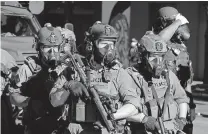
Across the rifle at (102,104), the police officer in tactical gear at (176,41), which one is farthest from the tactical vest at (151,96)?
the police officer in tactical gear at (176,41)

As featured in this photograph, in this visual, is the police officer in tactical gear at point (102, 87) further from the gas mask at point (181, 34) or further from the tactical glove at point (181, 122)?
the gas mask at point (181, 34)

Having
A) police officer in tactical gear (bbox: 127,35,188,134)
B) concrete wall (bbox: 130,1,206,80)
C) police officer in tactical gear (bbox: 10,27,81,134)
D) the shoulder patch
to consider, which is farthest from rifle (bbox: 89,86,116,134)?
concrete wall (bbox: 130,1,206,80)

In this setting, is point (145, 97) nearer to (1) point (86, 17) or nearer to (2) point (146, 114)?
(2) point (146, 114)

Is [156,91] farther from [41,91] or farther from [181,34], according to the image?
[181,34]

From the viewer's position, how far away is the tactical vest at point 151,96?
3.96m

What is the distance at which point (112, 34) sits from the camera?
391 cm

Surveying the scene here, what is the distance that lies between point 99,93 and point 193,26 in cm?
1300

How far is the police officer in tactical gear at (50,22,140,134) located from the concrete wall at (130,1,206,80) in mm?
12231

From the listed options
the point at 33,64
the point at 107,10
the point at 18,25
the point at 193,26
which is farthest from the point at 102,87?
the point at 193,26

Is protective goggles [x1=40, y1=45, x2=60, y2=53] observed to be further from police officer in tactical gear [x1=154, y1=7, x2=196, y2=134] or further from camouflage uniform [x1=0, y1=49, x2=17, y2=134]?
police officer in tactical gear [x1=154, y1=7, x2=196, y2=134]

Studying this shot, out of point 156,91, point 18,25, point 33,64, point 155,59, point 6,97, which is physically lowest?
point 6,97

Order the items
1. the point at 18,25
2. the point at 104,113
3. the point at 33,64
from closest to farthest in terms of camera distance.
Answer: the point at 104,113
the point at 33,64
the point at 18,25

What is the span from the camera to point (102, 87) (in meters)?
3.81

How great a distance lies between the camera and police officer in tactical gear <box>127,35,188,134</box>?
394 centimetres
